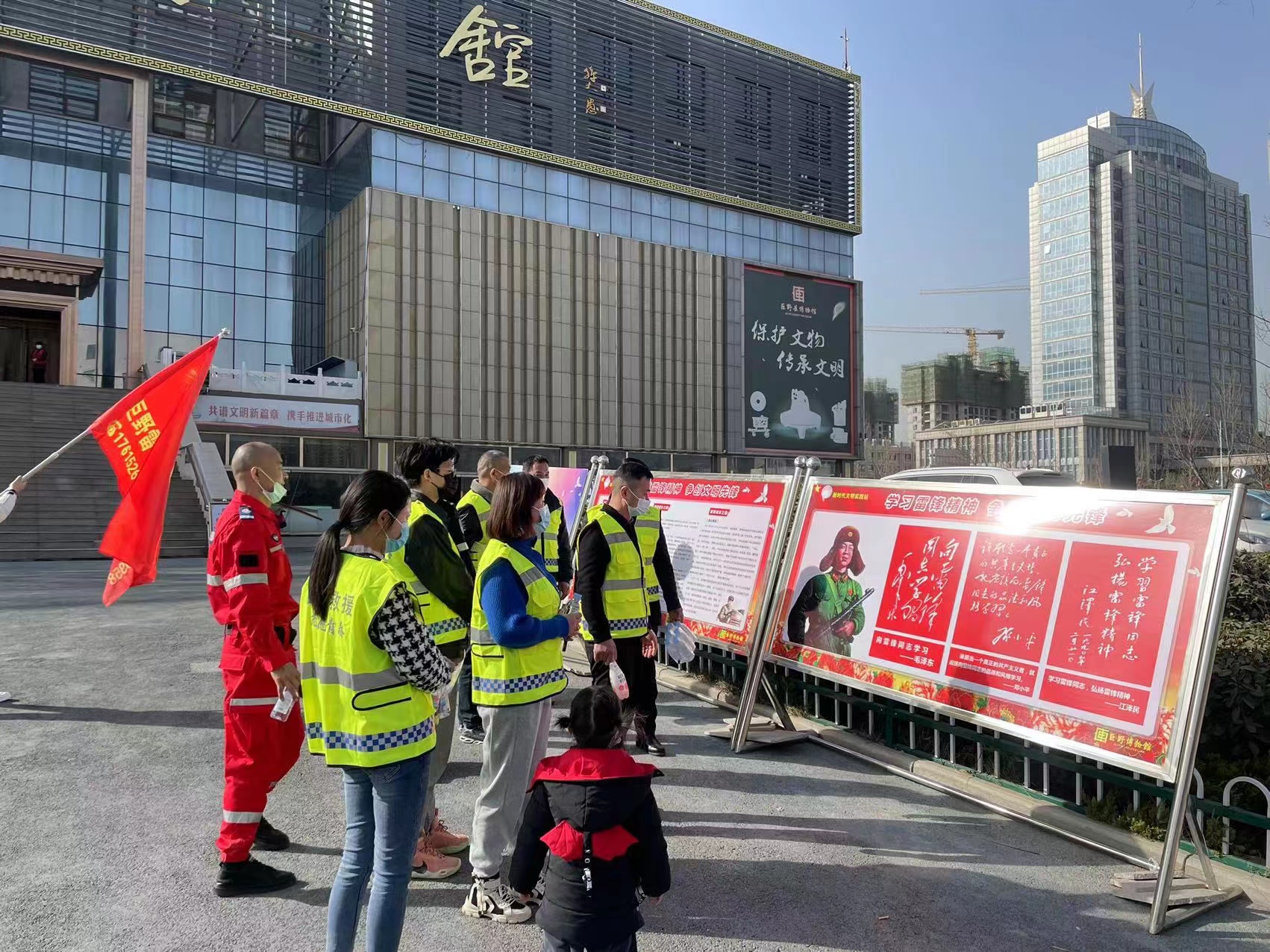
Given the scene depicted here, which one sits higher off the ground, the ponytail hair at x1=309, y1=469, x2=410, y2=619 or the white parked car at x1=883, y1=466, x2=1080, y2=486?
the white parked car at x1=883, y1=466, x2=1080, y2=486

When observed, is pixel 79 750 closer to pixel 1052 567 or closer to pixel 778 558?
pixel 778 558

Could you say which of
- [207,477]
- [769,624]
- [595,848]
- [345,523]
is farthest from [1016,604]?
[207,477]

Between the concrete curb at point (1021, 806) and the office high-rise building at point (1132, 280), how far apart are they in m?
114

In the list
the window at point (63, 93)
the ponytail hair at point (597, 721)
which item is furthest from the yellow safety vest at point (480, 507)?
the window at point (63, 93)

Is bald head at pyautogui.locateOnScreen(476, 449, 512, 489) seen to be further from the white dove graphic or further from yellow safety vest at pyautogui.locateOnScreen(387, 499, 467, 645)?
the white dove graphic

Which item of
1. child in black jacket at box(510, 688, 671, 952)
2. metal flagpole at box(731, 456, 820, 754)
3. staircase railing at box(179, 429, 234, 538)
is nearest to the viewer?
child in black jacket at box(510, 688, 671, 952)

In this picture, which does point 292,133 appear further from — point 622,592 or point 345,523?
point 345,523

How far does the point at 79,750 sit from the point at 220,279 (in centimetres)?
3208

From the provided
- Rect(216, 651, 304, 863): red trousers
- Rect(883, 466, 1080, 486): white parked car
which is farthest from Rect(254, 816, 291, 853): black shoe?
Rect(883, 466, 1080, 486): white parked car

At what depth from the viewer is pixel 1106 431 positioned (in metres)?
95.9

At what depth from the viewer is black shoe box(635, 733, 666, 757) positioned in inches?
215

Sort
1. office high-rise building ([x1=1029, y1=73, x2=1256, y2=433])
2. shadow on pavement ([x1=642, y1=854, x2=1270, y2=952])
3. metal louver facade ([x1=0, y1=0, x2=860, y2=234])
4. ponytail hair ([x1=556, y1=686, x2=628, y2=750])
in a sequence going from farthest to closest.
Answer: office high-rise building ([x1=1029, y1=73, x2=1256, y2=433]) → metal louver facade ([x1=0, y1=0, x2=860, y2=234]) → shadow on pavement ([x1=642, y1=854, x2=1270, y2=952]) → ponytail hair ([x1=556, y1=686, x2=628, y2=750])

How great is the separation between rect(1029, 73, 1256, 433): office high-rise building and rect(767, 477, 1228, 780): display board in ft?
373

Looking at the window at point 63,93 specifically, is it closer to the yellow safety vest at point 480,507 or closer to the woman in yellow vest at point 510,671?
the yellow safety vest at point 480,507
